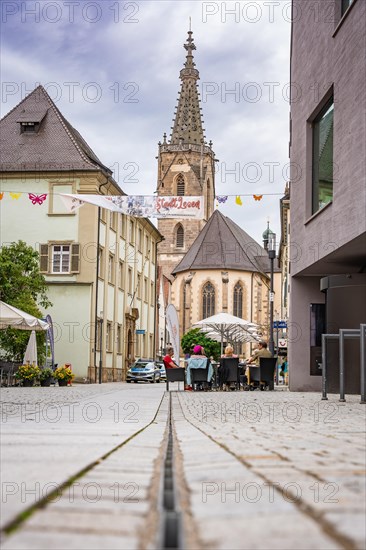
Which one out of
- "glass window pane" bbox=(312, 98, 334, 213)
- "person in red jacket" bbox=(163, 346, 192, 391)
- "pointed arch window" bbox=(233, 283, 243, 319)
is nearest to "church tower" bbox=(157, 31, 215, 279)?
"pointed arch window" bbox=(233, 283, 243, 319)

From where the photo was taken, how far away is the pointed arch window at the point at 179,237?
9881 cm

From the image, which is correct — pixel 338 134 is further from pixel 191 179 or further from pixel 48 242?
pixel 191 179

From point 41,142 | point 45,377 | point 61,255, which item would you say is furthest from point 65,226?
point 45,377

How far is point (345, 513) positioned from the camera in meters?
2.79

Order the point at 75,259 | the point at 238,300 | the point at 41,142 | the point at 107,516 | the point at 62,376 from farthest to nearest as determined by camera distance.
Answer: the point at 238,300, the point at 41,142, the point at 75,259, the point at 62,376, the point at 107,516

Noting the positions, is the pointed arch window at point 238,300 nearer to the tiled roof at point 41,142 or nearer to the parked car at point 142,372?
the parked car at point 142,372

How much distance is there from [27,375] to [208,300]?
5952 centimetres

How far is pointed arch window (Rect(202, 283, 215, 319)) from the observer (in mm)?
86625

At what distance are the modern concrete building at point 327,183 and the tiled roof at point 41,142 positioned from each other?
62.7 feet

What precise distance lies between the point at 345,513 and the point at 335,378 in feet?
44.6

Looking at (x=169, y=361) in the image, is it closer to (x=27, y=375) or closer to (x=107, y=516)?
(x=27, y=375)

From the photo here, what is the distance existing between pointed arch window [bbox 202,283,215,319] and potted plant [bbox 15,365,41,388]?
191ft

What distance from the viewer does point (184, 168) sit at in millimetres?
100688

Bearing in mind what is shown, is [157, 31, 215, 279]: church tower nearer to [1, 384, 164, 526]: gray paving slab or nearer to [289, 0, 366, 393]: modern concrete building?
[289, 0, 366, 393]: modern concrete building
